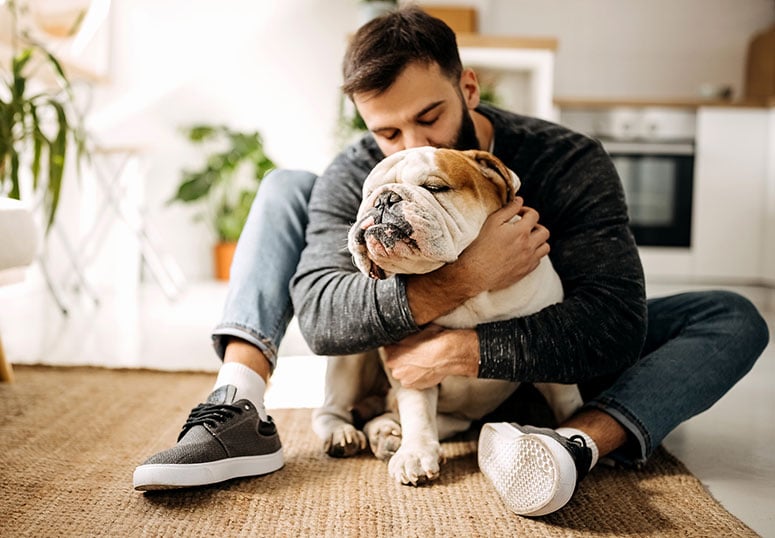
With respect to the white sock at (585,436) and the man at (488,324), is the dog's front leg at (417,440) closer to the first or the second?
the man at (488,324)

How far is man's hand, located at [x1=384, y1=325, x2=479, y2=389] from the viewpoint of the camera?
1.34 m

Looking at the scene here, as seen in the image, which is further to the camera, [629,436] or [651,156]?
[651,156]

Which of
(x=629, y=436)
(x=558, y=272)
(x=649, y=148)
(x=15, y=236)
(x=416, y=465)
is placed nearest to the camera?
(x=416, y=465)

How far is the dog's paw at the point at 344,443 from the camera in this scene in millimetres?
1454

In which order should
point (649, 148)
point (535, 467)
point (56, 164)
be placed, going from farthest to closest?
point (649, 148), point (56, 164), point (535, 467)

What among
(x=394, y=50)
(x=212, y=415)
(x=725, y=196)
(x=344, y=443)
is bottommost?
(x=725, y=196)

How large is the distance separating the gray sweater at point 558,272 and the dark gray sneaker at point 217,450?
0.19 m

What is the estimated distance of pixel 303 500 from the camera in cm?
122

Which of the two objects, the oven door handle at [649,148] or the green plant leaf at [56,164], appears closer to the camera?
the green plant leaf at [56,164]

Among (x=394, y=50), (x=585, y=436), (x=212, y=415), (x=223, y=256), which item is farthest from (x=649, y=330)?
(x=223, y=256)

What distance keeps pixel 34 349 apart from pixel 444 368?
1.82 meters

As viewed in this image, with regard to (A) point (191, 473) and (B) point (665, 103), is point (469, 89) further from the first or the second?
(B) point (665, 103)

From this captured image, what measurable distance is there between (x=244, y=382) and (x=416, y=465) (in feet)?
1.19

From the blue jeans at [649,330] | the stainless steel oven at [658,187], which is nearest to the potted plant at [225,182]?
the stainless steel oven at [658,187]
